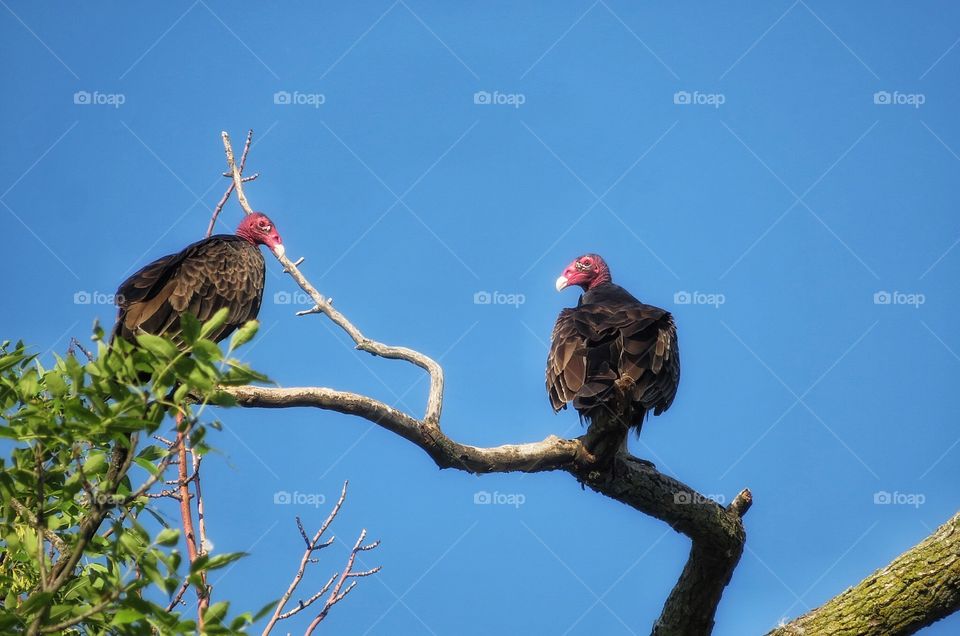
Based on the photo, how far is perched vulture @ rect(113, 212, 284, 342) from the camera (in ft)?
19.2

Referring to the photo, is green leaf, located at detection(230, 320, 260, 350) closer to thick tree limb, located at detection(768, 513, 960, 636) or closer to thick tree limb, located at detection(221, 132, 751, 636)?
thick tree limb, located at detection(221, 132, 751, 636)

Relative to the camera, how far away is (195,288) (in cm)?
620

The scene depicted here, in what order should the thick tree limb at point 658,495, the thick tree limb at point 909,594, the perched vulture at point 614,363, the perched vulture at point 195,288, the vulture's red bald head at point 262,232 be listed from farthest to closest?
the vulture's red bald head at point 262,232 < the perched vulture at point 195,288 < the perched vulture at point 614,363 < the thick tree limb at point 658,495 < the thick tree limb at point 909,594

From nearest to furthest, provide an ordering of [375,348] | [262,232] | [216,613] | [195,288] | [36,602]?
[36,602] < [216,613] < [375,348] < [195,288] < [262,232]

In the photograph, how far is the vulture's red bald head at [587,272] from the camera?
812cm

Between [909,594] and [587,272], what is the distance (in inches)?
174

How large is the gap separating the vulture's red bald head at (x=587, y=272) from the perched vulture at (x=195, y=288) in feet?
9.06

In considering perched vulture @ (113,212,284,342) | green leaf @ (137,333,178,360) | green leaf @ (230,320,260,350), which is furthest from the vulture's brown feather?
green leaf @ (137,333,178,360)

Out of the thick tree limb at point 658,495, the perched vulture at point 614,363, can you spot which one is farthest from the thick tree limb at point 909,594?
the perched vulture at point 614,363

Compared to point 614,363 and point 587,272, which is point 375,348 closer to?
point 614,363

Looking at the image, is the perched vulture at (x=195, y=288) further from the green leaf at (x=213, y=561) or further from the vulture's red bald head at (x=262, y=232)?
the green leaf at (x=213, y=561)

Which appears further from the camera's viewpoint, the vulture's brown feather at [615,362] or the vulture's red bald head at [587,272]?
the vulture's red bald head at [587,272]

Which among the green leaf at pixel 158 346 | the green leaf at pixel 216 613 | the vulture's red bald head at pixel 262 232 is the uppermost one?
the vulture's red bald head at pixel 262 232

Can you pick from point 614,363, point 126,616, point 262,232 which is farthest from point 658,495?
point 262,232
